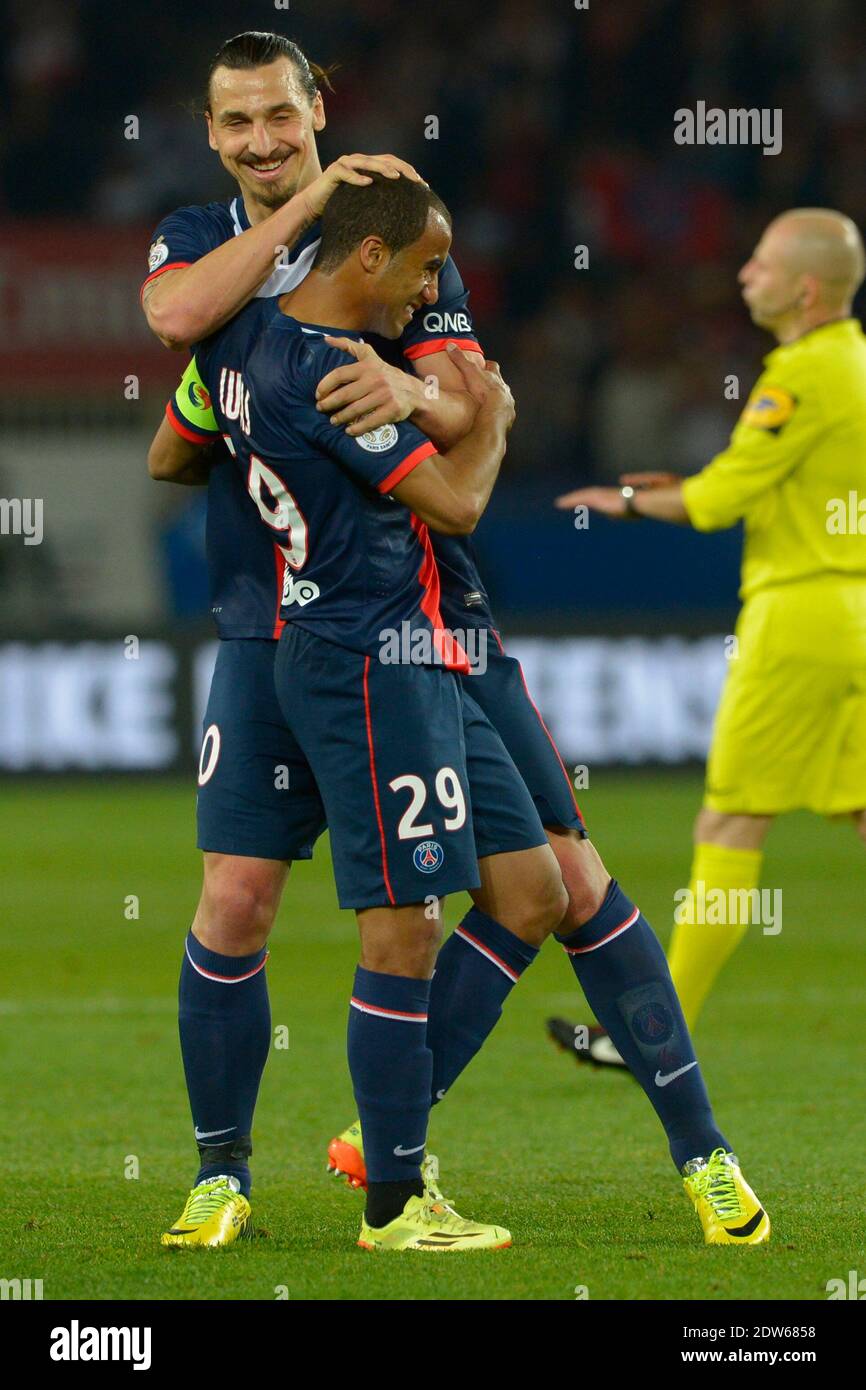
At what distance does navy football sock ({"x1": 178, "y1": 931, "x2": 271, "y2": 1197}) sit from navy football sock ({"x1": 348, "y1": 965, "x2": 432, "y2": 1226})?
0.30 metres

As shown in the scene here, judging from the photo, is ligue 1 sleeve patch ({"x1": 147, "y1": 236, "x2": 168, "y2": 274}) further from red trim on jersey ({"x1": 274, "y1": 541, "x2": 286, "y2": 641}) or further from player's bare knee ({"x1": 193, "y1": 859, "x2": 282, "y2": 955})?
player's bare knee ({"x1": 193, "y1": 859, "x2": 282, "y2": 955})

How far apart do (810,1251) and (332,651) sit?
1311mm

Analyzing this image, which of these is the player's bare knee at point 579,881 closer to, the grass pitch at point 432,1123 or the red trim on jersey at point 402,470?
the grass pitch at point 432,1123

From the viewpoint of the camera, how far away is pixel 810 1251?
3574 millimetres

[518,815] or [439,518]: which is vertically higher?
[439,518]

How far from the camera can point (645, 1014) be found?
3896 mm

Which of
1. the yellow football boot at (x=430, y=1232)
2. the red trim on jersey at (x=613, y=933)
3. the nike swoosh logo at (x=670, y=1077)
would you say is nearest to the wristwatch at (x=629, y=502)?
the red trim on jersey at (x=613, y=933)

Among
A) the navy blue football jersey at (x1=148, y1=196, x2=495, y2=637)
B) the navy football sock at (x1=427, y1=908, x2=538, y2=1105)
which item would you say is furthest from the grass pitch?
the navy blue football jersey at (x1=148, y1=196, x2=495, y2=637)

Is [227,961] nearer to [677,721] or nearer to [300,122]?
[300,122]

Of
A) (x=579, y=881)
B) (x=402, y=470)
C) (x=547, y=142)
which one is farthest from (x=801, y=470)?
(x=547, y=142)

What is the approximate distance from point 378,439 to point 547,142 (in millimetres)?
14230

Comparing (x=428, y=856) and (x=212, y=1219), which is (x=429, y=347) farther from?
(x=212, y=1219)

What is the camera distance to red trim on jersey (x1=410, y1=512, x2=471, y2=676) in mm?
3656

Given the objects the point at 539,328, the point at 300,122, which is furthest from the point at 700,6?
the point at 300,122
